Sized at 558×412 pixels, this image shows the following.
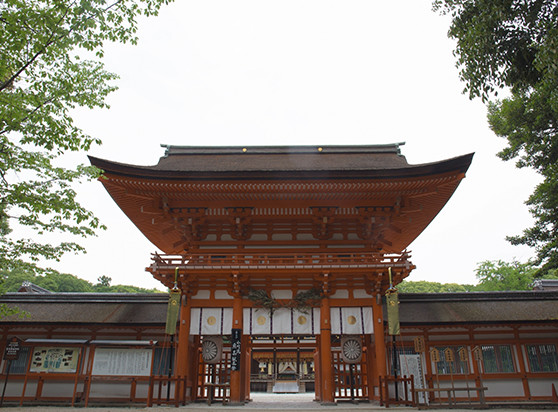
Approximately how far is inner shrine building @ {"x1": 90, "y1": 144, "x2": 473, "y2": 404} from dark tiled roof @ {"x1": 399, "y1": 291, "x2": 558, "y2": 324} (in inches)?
83.6

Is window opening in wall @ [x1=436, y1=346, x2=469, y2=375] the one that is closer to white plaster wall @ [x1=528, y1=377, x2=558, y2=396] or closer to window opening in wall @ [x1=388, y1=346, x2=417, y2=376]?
window opening in wall @ [x1=388, y1=346, x2=417, y2=376]

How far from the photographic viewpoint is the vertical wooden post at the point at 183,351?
12.1m

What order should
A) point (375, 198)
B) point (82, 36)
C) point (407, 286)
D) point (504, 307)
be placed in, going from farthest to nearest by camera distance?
point (407, 286)
point (504, 307)
point (375, 198)
point (82, 36)

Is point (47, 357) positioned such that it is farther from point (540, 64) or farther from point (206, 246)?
point (540, 64)

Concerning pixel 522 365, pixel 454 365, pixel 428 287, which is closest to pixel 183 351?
pixel 454 365

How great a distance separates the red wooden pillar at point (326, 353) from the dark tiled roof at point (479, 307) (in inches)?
121

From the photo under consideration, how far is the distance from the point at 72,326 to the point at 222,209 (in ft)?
22.1

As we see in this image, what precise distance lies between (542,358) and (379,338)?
6055mm

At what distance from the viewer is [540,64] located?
314 inches

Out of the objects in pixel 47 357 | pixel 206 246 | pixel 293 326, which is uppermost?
pixel 206 246

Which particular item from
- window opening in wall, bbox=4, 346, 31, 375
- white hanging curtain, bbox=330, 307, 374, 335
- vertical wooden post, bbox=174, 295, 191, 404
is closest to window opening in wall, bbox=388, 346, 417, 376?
white hanging curtain, bbox=330, 307, 374, 335

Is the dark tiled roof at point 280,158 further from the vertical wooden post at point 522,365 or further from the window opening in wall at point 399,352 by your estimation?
the vertical wooden post at point 522,365

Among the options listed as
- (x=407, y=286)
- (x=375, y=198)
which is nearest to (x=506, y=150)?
(x=375, y=198)

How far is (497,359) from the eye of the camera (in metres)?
13.7
